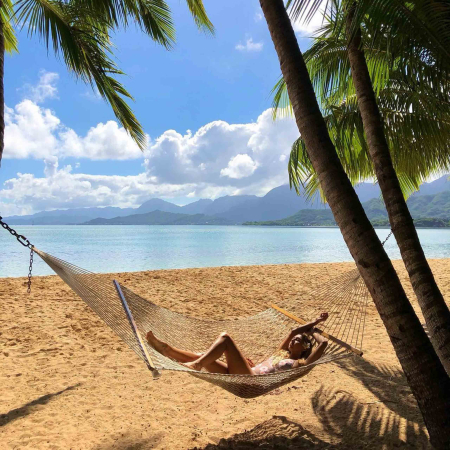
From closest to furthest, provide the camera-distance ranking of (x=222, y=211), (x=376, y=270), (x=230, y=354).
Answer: (x=376, y=270)
(x=230, y=354)
(x=222, y=211)

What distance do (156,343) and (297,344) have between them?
0.75 meters

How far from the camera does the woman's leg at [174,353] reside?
6.29 feet

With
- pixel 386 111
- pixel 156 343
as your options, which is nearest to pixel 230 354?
pixel 156 343

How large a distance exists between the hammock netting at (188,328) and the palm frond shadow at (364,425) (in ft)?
0.97

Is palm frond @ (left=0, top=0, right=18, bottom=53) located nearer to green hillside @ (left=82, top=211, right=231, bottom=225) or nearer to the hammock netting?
the hammock netting

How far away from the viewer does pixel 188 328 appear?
7.43ft

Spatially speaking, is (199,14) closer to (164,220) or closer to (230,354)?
(230,354)

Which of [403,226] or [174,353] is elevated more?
[403,226]

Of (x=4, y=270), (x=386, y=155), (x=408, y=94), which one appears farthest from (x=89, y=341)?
(x=4, y=270)

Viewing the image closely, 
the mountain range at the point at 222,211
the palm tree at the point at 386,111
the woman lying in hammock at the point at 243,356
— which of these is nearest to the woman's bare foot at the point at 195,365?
the woman lying in hammock at the point at 243,356

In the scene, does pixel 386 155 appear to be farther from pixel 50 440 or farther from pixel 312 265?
pixel 312 265

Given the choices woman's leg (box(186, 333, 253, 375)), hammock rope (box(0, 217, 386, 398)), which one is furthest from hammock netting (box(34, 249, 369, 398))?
woman's leg (box(186, 333, 253, 375))

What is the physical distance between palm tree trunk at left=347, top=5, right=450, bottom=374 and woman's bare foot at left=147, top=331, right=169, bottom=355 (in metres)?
1.18

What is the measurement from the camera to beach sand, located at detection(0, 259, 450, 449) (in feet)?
5.61
